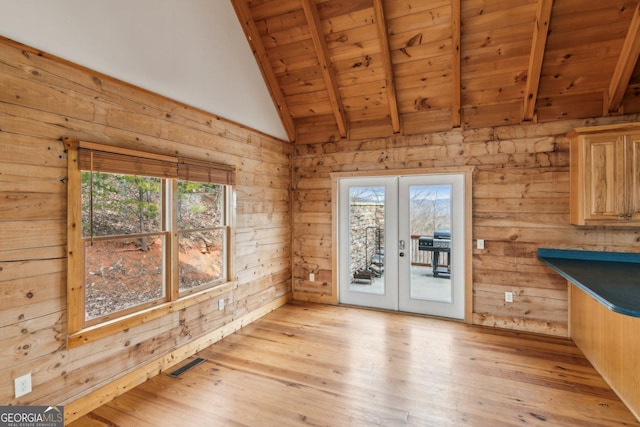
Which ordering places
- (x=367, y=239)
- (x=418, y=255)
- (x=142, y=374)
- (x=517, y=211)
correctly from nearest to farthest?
(x=142, y=374)
(x=517, y=211)
(x=418, y=255)
(x=367, y=239)

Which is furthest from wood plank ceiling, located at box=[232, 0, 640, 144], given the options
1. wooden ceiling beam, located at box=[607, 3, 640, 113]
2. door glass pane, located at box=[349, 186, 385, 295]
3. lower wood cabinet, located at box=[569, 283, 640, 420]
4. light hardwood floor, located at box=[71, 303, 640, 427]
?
light hardwood floor, located at box=[71, 303, 640, 427]

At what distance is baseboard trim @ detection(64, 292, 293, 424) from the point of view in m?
2.32

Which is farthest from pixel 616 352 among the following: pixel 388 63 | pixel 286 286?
pixel 286 286

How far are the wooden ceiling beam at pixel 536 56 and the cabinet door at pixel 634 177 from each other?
99 centimetres

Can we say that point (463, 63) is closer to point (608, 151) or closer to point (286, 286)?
point (608, 151)

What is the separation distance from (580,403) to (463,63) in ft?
11.4

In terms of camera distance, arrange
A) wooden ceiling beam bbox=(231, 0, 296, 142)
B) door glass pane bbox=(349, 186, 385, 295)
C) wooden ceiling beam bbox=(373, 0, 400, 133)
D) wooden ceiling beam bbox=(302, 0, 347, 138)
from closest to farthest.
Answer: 1. wooden ceiling beam bbox=(373, 0, 400, 133)
2. wooden ceiling beam bbox=(302, 0, 347, 138)
3. wooden ceiling beam bbox=(231, 0, 296, 142)
4. door glass pane bbox=(349, 186, 385, 295)

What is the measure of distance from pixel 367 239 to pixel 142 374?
322 cm

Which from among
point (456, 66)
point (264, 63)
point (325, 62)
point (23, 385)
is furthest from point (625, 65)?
point (23, 385)

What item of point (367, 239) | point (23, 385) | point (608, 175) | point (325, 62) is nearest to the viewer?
point (23, 385)

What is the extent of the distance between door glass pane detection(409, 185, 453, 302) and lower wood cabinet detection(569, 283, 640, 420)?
1377 mm

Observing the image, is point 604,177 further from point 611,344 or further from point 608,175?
point 611,344

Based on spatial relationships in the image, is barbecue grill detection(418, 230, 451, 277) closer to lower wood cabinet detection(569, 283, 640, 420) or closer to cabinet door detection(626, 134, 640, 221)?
lower wood cabinet detection(569, 283, 640, 420)

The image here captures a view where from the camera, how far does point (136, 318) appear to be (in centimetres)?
273
